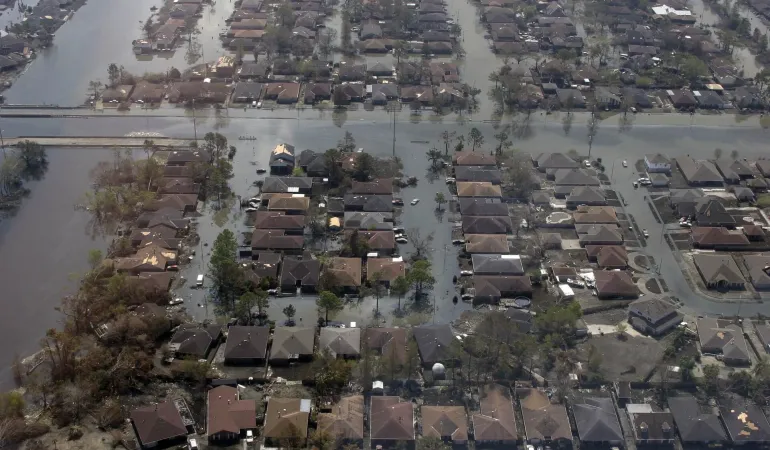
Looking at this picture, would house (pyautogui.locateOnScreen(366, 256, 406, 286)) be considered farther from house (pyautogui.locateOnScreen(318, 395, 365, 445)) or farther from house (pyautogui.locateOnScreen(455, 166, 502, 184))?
house (pyautogui.locateOnScreen(455, 166, 502, 184))

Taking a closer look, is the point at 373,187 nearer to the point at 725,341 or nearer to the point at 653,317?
the point at 653,317

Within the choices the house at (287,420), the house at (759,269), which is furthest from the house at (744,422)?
the house at (287,420)

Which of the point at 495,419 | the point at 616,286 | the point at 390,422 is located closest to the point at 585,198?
the point at 616,286

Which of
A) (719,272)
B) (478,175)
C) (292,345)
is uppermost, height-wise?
(478,175)

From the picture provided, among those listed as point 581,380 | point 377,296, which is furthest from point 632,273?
point 377,296

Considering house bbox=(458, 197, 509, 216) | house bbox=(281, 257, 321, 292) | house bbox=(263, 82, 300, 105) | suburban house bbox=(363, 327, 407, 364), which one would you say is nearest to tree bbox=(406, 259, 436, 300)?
suburban house bbox=(363, 327, 407, 364)

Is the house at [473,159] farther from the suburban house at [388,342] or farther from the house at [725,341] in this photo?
the house at [725,341]

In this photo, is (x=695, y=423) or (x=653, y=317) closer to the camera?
(x=695, y=423)
